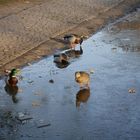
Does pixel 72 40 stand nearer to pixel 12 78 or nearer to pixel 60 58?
pixel 60 58

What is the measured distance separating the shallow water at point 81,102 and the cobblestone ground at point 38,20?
1510 millimetres

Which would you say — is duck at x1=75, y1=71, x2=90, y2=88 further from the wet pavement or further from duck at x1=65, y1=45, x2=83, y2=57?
duck at x1=65, y1=45, x2=83, y2=57

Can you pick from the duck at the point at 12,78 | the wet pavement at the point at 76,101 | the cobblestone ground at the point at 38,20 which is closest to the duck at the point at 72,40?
the wet pavement at the point at 76,101

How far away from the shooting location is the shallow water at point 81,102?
1174 cm

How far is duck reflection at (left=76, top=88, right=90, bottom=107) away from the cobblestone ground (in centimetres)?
302

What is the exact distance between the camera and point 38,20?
21047 millimetres

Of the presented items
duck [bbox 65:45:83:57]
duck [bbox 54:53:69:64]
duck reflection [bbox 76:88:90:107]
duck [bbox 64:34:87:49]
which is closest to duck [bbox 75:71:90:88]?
duck reflection [bbox 76:88:90:107]

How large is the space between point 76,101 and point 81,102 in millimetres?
128

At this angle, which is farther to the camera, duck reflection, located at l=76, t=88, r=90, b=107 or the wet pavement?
duck reflection, located at l=76, t=88, r=90, b=107

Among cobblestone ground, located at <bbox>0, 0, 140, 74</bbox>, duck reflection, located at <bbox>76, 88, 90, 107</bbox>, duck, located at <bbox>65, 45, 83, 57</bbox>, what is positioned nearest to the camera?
duck reflection, located at <bbox>76, 88, 90, 107</bbox>

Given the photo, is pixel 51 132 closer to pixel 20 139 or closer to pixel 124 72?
pixel 20 139

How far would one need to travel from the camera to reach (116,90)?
45.8 feet

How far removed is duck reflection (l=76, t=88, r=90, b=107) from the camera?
13.4 m

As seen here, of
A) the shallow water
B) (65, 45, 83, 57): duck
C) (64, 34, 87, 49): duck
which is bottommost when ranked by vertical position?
the shallow water
